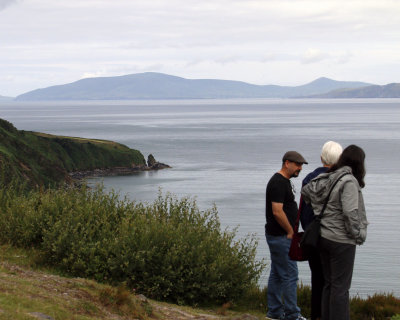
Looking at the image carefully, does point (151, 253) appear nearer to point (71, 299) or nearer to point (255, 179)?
point (71, 299)

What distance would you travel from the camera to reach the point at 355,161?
798 cm

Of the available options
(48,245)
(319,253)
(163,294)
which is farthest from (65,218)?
(319,253)

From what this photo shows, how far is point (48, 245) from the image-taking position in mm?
11641

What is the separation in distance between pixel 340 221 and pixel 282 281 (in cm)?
214

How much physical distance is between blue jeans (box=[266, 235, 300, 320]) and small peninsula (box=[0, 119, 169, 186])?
194 ft

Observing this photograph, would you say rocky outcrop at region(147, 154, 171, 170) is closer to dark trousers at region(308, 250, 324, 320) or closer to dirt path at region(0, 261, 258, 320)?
dirt path at region(0, 261, 258, 320)

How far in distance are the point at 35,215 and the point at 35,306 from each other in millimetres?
5358

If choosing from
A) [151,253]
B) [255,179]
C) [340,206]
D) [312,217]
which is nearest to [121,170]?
[255,179]

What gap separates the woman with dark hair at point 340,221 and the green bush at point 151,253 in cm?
271

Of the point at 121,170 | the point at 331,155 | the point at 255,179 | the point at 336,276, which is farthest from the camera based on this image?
the point at 121,170

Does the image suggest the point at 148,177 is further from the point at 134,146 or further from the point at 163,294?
the point at 163,294

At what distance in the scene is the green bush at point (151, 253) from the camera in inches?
415

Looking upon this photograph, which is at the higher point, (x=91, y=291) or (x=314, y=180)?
(x=314, y=180)

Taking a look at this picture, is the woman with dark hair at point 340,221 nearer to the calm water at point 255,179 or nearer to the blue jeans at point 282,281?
the blue jeans at point 282,281
